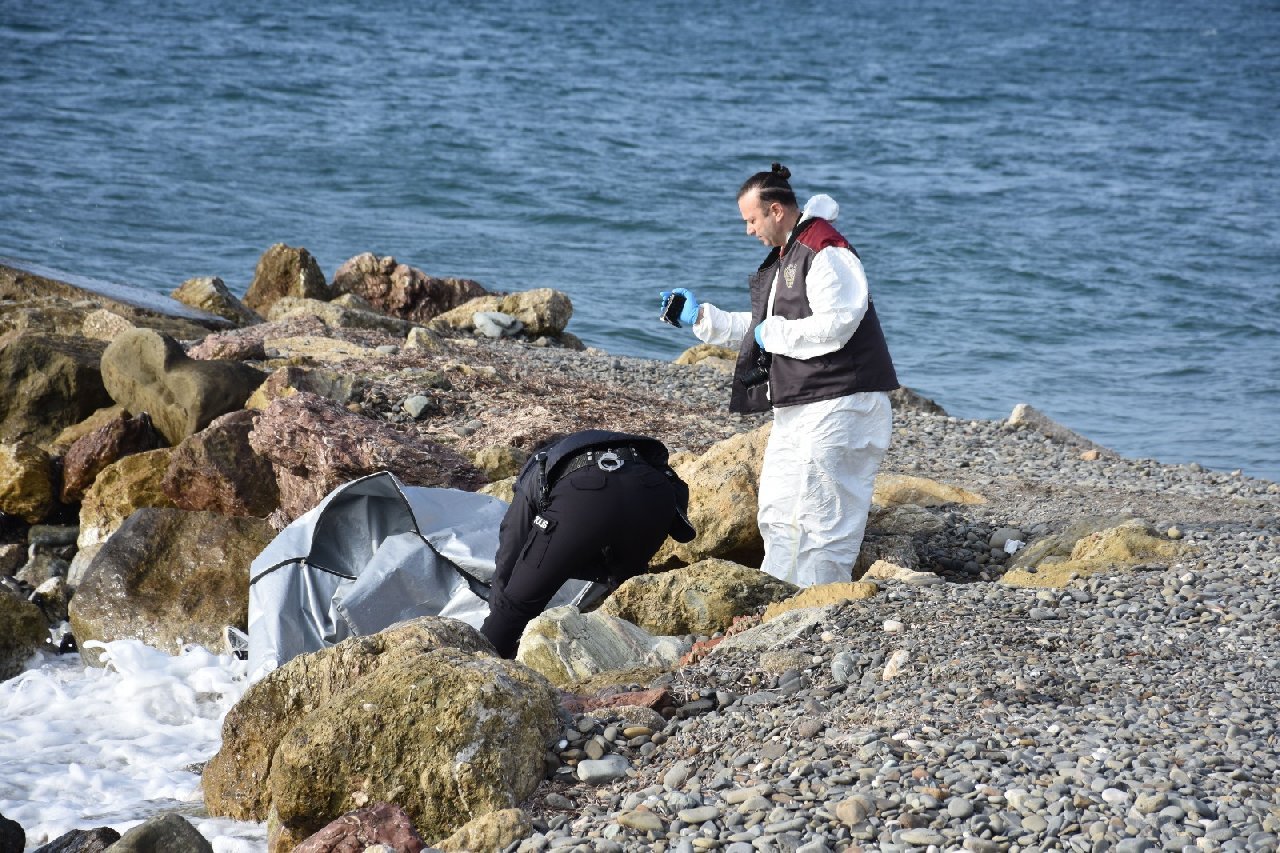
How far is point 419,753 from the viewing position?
4199mm

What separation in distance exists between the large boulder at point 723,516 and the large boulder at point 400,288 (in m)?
7.43

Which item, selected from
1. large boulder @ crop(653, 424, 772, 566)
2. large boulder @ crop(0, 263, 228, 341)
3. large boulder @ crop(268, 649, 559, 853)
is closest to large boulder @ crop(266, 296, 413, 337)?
large boulder @ crop(0, 263, 228, 341)

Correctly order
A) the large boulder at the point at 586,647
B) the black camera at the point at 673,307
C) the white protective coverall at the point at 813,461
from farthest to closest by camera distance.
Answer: the black camera at the point at 673,307 → the white protective coverall at the point at 813,461 → the large boulder at the point at 586,647

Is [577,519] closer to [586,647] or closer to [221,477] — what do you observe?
[586,647]

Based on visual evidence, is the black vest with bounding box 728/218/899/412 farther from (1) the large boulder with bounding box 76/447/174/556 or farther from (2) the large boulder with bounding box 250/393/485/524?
(1) the large boulder with bounding box 76/447/174/556

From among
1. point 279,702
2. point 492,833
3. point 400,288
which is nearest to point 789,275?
point 279,702

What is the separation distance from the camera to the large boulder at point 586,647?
5.38 metres

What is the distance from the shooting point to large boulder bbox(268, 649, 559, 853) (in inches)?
163

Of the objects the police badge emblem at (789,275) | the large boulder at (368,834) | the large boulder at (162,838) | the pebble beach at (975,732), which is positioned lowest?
the large boulder at (162,838)

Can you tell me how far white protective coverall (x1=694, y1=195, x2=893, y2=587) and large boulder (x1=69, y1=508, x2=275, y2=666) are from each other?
261cm

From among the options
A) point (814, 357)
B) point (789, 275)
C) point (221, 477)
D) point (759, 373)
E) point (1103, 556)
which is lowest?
point (221, 477)

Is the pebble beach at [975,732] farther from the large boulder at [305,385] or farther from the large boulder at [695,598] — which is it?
the large boulder at [305,385]

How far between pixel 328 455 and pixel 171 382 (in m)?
1.63

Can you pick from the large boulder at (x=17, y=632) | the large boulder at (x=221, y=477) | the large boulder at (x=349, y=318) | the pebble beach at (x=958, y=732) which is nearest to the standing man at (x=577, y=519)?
Answer: the pebble beach at (x=958, y=732)
